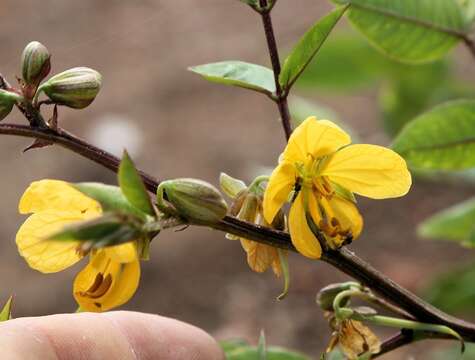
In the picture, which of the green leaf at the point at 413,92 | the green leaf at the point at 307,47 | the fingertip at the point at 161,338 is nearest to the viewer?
the green leaf at the point at 307,47

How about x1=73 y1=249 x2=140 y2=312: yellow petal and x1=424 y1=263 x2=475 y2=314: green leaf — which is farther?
x1=424 y1=263 x2=475 y2=314: green leaf

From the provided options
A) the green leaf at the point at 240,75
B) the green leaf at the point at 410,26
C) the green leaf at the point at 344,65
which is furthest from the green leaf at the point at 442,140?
the green leaf at the point at 344,65

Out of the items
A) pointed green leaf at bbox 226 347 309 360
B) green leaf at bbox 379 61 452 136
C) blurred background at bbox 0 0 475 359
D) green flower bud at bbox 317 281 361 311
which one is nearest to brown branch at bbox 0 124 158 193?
green flower bud at bbox 317 281 361 311

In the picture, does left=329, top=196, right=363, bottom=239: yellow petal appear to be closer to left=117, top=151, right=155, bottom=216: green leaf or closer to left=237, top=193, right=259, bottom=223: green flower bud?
left=237, top=193, right=259, bottom=223: green flower bud

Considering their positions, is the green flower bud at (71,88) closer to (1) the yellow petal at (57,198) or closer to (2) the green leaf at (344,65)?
(1) the yellow petal at (57,198)

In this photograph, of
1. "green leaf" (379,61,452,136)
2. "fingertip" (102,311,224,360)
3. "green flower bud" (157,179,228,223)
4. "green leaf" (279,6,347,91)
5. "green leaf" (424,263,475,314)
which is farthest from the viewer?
"green leaf" (379,61,452,136)

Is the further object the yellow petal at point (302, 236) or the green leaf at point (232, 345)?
the green leaf at point (232, 345)

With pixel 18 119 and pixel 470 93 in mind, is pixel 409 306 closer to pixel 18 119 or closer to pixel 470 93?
pixel 470 93
